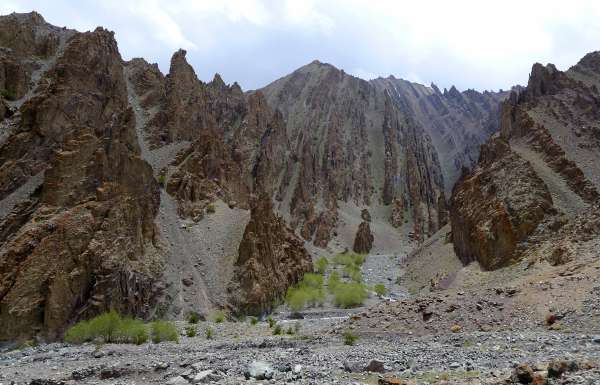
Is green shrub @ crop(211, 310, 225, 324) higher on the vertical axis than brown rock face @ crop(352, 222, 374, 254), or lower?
lower

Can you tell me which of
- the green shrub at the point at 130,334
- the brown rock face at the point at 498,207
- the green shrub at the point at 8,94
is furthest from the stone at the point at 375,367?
the green shrub at the point at 8,94

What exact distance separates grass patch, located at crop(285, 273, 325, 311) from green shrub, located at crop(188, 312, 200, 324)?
13.2 meters

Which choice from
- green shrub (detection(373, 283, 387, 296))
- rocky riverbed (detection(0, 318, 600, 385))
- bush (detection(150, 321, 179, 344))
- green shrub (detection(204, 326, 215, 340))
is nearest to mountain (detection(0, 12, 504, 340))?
bush (detection(150, 321, 179, 344))

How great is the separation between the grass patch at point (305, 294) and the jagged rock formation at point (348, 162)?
142 feet

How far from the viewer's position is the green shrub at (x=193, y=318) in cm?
4250

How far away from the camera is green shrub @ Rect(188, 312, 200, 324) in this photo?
4250cm

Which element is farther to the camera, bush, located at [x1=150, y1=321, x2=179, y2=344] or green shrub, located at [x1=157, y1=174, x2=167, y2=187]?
green shrub, located at [x1=157, y1=174, x2=167, y2=187]

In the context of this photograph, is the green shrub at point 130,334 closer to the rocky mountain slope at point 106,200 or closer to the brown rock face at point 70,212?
the brown rock face at point 70,212

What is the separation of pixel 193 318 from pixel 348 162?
4616 inches

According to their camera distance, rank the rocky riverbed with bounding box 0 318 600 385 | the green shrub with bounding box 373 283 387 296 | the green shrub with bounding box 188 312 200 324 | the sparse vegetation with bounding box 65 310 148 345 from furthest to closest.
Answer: the green shrub with bounding box 373 283 387 296 < the green shrub with bounding box 188 312 200 324 < the sparse vegetation with bounding box 65 310 148 345 < the rocky riverbed with bounding box 0 318 600 385

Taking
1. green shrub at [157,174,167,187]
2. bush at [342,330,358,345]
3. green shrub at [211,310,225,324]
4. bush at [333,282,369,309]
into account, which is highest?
green shrub at [157,174,167,187]

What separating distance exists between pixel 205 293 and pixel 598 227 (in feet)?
109

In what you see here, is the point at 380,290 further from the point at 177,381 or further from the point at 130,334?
the point at 177,381

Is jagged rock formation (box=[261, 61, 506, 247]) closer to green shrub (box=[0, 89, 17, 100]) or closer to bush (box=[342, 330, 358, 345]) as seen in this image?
green shrub (box=[0, 89, 17, 100])
